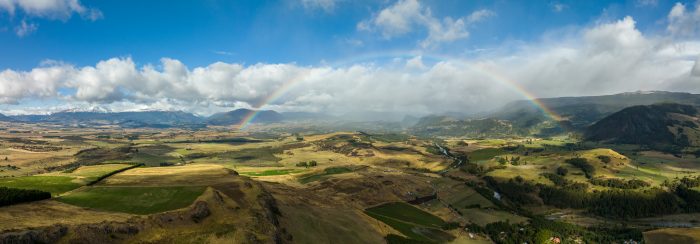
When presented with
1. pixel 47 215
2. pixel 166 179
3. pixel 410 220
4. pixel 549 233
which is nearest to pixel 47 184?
pixel 166 179

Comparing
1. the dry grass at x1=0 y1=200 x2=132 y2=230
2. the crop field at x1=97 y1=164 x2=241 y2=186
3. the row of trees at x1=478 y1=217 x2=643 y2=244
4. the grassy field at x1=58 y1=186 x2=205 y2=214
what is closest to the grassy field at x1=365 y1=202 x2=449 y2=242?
the row of trees at x1=478 y1=217 x2=643 y2=244

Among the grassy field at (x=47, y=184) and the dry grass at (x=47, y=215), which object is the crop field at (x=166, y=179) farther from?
the dry grass at (x=47, y=215)

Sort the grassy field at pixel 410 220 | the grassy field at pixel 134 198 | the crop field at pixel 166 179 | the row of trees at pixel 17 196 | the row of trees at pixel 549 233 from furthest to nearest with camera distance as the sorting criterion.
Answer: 1. the row of trees at pixel 549 233
2. the grassy field at pixel 410 220
3. the crop field at pixel 166 179
4. the grassy field at pixel 134 198
5. the row of trees at pixel 17 196

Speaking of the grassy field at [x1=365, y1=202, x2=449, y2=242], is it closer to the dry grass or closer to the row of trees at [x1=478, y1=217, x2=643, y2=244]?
the row of trees at [x1=478, y1=217, x2=643, y2=244]

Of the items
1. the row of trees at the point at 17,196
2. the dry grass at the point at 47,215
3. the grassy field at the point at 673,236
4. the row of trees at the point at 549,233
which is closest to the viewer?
the dry grass at the point at 47,215

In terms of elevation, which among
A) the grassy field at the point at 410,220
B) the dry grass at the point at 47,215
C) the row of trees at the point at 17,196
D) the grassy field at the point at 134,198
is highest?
the row of trees at the point at 17,196

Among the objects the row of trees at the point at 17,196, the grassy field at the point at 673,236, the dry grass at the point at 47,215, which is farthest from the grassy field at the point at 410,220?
the row of trees at the point at 17,196

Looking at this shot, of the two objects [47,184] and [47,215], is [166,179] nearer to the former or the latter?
[47,184]
